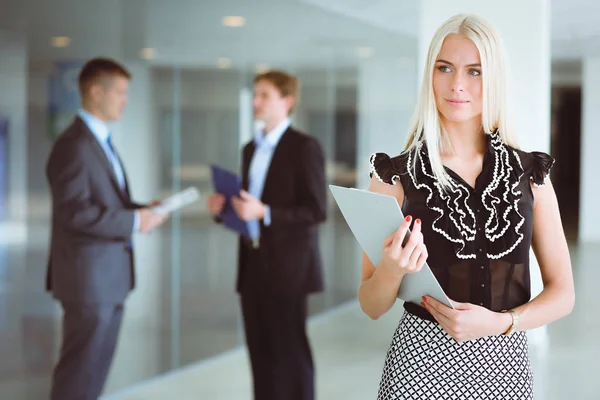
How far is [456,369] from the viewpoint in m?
1.91

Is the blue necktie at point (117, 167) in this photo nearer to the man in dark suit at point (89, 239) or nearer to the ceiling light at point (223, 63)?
the man in dark suit at point (89, 239)

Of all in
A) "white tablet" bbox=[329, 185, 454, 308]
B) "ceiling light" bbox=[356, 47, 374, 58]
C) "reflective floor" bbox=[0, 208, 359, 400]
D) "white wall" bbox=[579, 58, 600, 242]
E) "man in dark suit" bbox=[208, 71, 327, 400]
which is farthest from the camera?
"white wall" bbox=[579, 58, 600, 242]

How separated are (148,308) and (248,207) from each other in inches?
69.1

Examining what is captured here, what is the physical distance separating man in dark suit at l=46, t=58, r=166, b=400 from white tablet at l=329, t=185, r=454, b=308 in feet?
7.45

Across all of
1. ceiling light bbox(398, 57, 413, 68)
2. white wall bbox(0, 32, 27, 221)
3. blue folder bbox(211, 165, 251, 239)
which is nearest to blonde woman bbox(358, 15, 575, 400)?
blue folder bbox(211, 165, 251, 239)

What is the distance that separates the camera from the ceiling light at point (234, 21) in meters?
6.11

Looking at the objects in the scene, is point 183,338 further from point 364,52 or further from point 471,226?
point 471,226

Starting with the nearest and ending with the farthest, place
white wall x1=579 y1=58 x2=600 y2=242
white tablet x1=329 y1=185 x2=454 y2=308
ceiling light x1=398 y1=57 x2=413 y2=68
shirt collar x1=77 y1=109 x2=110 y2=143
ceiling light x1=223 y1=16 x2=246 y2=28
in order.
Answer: white tablet x1=329 y1=185 x2=454 y2=308, shirt collar x1=77 y1=109 x2=110 y2=143, ceiling light x1=223 y1=16 x2=246 y2=28, ceiling light x1=398 y1=57 x2=413 y2=68, white wall x1=579 y1=58 x2=600 y2=242

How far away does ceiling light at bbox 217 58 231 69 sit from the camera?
19.6 feet

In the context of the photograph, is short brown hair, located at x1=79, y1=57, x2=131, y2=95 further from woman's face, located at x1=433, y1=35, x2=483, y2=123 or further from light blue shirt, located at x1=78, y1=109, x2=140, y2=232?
woman's face, located at x1=433, y1=35, x2=483, y2=123

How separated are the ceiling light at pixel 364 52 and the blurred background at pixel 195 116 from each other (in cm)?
2

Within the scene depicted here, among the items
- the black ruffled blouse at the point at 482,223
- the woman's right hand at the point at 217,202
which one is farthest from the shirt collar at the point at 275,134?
the black ruffled blouse at the point at 482,223

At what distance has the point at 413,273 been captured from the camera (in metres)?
1.77

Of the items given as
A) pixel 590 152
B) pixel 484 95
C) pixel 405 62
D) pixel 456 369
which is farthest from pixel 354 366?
pixel 590 152
